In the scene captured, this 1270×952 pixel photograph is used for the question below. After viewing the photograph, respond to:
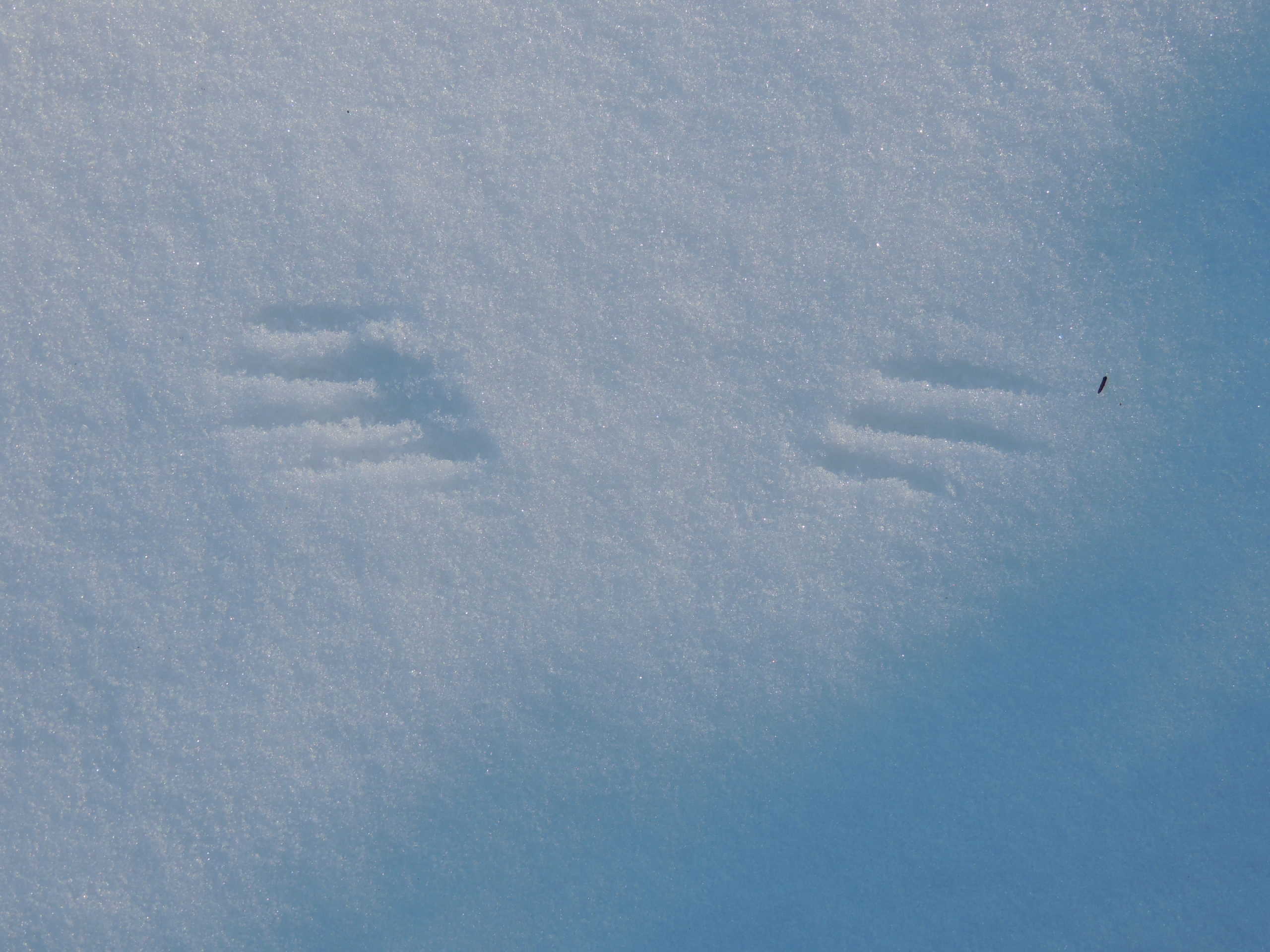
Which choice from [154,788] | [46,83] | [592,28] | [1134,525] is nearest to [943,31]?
[592,28]

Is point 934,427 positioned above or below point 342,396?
above

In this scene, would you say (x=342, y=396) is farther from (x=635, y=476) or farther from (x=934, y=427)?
(x=934, y=427)

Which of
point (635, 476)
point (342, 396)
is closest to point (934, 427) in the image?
point (635, 476)

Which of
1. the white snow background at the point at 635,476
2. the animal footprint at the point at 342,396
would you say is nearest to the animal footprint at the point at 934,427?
the white snow background at the point at 635,476

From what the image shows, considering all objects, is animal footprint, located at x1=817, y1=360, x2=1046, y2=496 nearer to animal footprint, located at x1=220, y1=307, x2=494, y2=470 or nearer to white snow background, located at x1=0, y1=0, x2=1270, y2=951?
white snow background, located at x1=0, y1=0, x2=1270, y2=951

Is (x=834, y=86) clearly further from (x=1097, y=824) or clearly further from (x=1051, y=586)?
(x=1097, y=824)

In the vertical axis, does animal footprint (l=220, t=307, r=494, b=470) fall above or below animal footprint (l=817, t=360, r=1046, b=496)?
below

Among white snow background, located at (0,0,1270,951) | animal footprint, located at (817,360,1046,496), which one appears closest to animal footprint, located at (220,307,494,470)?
white snow background, located at (0,0,1270,951)
